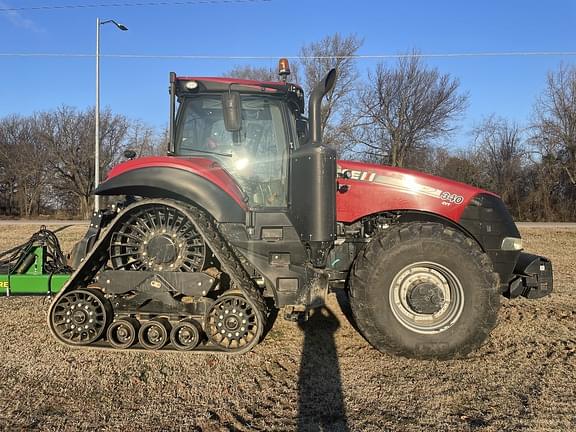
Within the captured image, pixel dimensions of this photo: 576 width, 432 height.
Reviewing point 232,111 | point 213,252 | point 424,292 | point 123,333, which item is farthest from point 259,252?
point 424,292

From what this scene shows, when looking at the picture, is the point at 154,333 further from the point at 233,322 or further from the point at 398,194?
the point at 398,194

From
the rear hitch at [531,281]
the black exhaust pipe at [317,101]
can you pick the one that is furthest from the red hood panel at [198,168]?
the rear hitch at [531,281]

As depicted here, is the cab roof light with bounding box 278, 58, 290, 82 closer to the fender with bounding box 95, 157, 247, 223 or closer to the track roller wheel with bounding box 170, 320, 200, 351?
the fender with bounding box 95, 157, 247, 223

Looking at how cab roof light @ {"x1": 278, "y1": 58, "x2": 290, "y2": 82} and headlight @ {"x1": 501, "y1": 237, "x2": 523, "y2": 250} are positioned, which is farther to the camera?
cab roof light @ {"x1": 278, "y1": 58, "x2": 290, "y2": 82}

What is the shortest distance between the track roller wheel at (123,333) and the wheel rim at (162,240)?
0.48m

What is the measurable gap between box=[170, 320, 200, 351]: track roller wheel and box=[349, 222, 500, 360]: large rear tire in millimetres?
1351

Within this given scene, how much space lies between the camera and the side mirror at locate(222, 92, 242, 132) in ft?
12.4

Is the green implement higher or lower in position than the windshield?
lower

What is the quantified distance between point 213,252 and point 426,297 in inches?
72.4

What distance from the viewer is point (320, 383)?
3361 millimetres

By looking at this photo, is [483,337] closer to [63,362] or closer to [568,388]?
[568,388]

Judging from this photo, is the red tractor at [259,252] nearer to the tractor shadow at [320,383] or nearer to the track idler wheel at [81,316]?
the track idler wheel at [81,316]

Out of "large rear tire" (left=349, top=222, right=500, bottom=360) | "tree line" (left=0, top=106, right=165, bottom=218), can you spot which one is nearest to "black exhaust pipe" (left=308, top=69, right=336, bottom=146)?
"large rear tire" (left=349, top=222, right=500, bottom=360)

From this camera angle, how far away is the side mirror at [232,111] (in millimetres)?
3771
